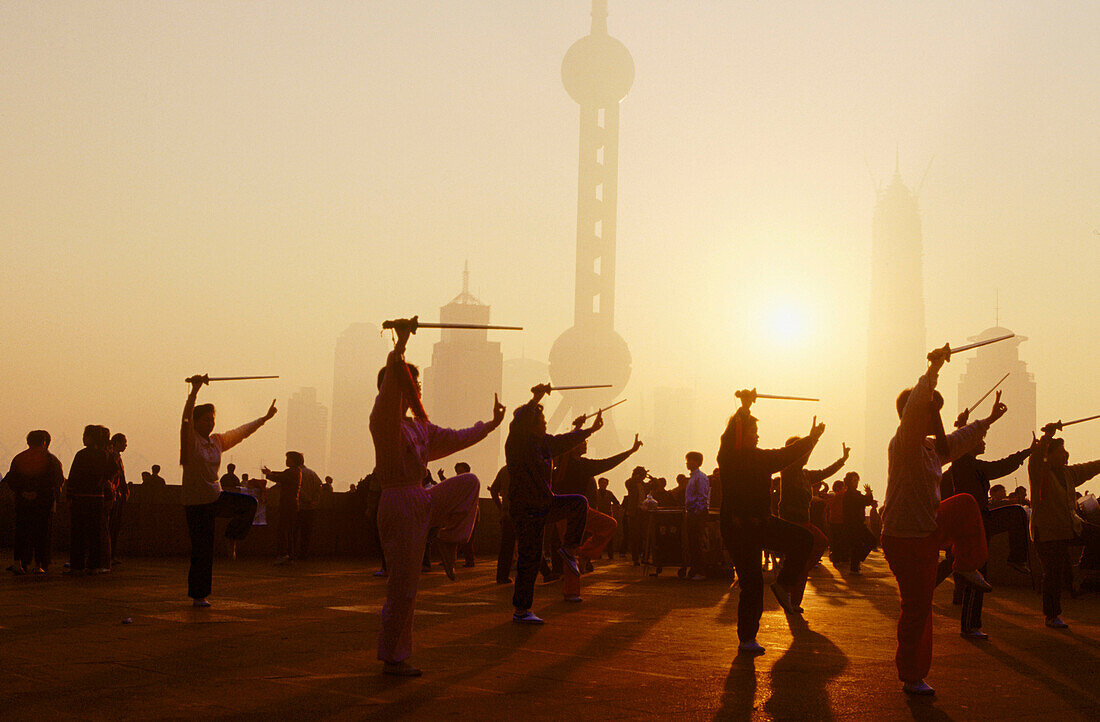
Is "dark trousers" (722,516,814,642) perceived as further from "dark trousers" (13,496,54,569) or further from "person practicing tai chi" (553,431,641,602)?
"dark trousers" (13,496,54,569)

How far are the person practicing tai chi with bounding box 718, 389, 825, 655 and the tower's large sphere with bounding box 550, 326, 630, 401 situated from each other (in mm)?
172333

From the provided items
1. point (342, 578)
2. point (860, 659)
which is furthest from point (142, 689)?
point (342, 578)

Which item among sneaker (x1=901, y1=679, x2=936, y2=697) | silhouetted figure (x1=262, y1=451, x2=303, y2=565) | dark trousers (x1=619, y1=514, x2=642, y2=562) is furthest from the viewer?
dark trousers (x1=619, y1=514, x2=642, y2=562)

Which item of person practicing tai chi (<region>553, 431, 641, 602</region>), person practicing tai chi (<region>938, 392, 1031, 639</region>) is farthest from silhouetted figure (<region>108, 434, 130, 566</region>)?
person practicing tai chi (<region>938, 392, 1031, 639</region>)

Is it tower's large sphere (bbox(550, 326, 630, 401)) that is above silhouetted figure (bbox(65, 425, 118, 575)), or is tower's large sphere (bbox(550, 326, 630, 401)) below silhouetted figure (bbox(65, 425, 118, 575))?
above

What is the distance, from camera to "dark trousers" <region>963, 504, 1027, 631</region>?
9945mm

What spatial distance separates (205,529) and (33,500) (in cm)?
517

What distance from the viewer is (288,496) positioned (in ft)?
64.1

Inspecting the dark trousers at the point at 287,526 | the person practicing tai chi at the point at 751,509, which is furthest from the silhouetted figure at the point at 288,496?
the person practicing tai chi at the point at 751,509

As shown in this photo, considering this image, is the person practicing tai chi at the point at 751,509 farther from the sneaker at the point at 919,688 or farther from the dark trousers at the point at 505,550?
the dark trousers at the point at 505,550

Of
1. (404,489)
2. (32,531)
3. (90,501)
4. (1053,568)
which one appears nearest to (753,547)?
(404,489)

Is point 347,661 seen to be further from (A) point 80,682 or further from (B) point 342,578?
(B) point 342,578

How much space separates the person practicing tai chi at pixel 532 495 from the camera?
1023 cm

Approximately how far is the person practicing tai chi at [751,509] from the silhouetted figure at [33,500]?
9705 millimetres
